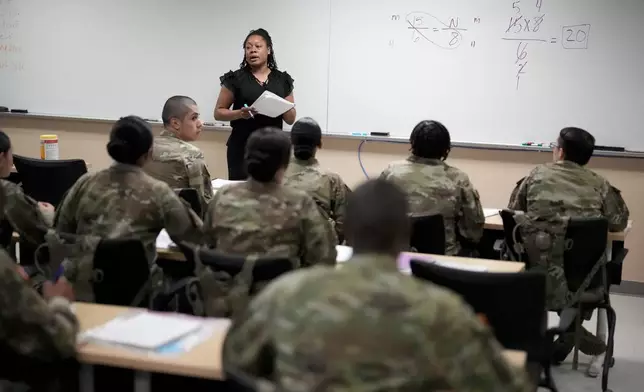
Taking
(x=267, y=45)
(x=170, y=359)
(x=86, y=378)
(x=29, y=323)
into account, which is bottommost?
(x=86, y=378)

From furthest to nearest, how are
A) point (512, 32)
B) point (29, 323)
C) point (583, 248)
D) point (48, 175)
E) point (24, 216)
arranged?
point (512, 32), point (48, 175), point (583, 248), point (24, 216), point (29, 323)

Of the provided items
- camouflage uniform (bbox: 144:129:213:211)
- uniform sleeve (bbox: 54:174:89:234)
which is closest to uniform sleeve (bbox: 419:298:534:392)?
uniform sleeve (bbox: 54:174:89:234)

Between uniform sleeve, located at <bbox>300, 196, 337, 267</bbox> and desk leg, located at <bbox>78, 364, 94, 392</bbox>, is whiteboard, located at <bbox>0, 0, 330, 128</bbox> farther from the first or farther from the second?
desk leg, located at <bbox>78, 364, 94, 392</bbox>

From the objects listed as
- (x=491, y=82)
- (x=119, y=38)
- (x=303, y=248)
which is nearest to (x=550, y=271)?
(x=303, y=248)

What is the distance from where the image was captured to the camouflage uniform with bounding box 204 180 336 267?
2.70 m

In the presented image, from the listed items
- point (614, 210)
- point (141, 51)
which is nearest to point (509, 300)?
point (614, 210)

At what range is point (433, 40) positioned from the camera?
5359 mm

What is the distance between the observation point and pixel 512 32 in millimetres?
5195

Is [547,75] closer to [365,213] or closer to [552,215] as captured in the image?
[552,215]

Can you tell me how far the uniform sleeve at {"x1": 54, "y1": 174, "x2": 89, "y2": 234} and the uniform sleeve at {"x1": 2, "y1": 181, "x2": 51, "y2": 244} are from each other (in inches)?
5.6

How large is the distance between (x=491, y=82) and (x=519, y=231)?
6.48 feet

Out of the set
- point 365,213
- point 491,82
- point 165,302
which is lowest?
point 165,302

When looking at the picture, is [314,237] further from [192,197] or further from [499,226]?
[499,226]

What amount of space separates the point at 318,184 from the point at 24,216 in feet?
4.56
